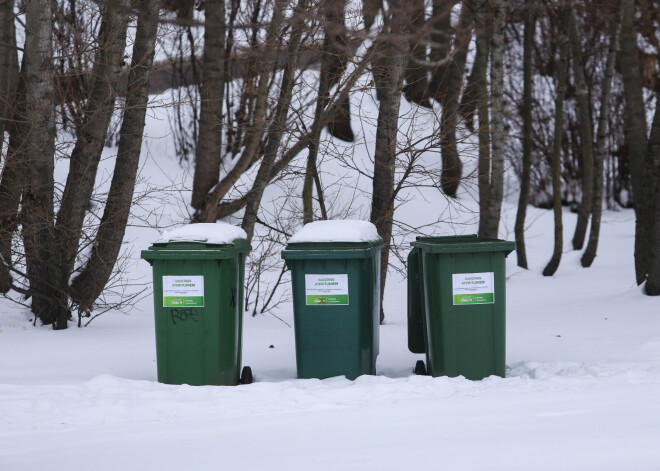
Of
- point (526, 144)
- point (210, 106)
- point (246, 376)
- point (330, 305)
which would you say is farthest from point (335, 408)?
point (526, 144)

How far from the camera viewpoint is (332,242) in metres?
5.48

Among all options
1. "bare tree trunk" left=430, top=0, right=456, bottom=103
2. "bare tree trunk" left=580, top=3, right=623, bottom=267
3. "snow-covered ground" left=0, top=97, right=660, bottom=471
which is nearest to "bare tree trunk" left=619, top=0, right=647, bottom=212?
"bare tree trunk" left=580, top=3, right=623, bottom=267

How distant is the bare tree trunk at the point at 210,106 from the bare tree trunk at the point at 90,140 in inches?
121

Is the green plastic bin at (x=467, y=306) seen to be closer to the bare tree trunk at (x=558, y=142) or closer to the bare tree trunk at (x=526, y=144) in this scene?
the bare tree trunk at (x=558, y=142)

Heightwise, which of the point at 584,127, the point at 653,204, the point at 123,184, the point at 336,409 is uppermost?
the point at 584,127

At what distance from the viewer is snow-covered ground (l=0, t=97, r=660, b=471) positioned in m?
3.68

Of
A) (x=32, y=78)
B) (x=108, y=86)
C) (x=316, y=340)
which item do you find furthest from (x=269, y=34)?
(x=316, y=340)

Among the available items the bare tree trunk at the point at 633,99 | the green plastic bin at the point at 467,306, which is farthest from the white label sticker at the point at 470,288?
the bare tree trunk at the point at 633,99

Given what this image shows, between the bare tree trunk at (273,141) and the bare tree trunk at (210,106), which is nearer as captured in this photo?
the bare tree trunk at (273,141)

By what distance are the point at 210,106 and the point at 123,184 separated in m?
3.85

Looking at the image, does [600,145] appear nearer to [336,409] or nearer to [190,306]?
[190,306]

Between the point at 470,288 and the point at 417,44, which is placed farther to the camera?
the point at 470,288

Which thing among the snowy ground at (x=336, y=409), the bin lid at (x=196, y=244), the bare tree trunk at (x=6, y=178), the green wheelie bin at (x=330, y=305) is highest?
the bare tree trunk at (x=6, y=178)

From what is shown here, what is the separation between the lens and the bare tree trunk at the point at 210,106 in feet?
37.0
